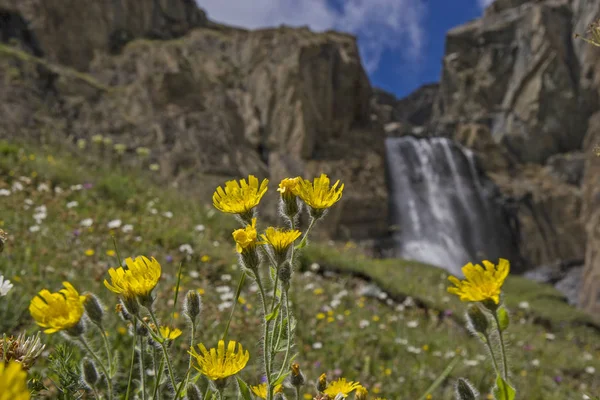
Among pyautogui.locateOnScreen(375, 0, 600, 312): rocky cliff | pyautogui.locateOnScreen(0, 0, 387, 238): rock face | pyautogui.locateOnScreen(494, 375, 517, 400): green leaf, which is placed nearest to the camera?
pyautogui.locateOnScreen(494, 375, 517, 400): green leaf

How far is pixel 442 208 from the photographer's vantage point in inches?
711

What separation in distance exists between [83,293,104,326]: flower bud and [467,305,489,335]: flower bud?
2.29 ft

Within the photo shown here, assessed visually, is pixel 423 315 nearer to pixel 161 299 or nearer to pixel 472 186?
pixel 161 299

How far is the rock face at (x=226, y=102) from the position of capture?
13.5m

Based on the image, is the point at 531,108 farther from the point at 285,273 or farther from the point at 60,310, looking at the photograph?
the point at 60,310

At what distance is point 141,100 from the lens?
1518 cm

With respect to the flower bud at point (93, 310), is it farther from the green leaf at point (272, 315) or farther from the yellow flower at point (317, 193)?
the yellow flower at point (317, 193)

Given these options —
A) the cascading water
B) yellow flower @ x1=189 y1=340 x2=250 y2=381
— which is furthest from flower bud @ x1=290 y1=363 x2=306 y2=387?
the cascading water

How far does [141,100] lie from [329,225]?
7.73 meters

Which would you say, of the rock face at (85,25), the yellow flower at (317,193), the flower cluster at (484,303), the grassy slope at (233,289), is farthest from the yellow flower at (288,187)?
the rock face at (85,25)

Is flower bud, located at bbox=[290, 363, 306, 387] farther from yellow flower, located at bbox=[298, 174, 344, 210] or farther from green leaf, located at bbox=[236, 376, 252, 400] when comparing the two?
yellow flower, located at bbox=[298, 174, 344, 210]

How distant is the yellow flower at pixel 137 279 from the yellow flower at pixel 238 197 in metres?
0.18

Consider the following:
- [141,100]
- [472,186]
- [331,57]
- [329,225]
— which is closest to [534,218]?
[472,186]

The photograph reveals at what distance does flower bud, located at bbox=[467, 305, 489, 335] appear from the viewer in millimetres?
847
